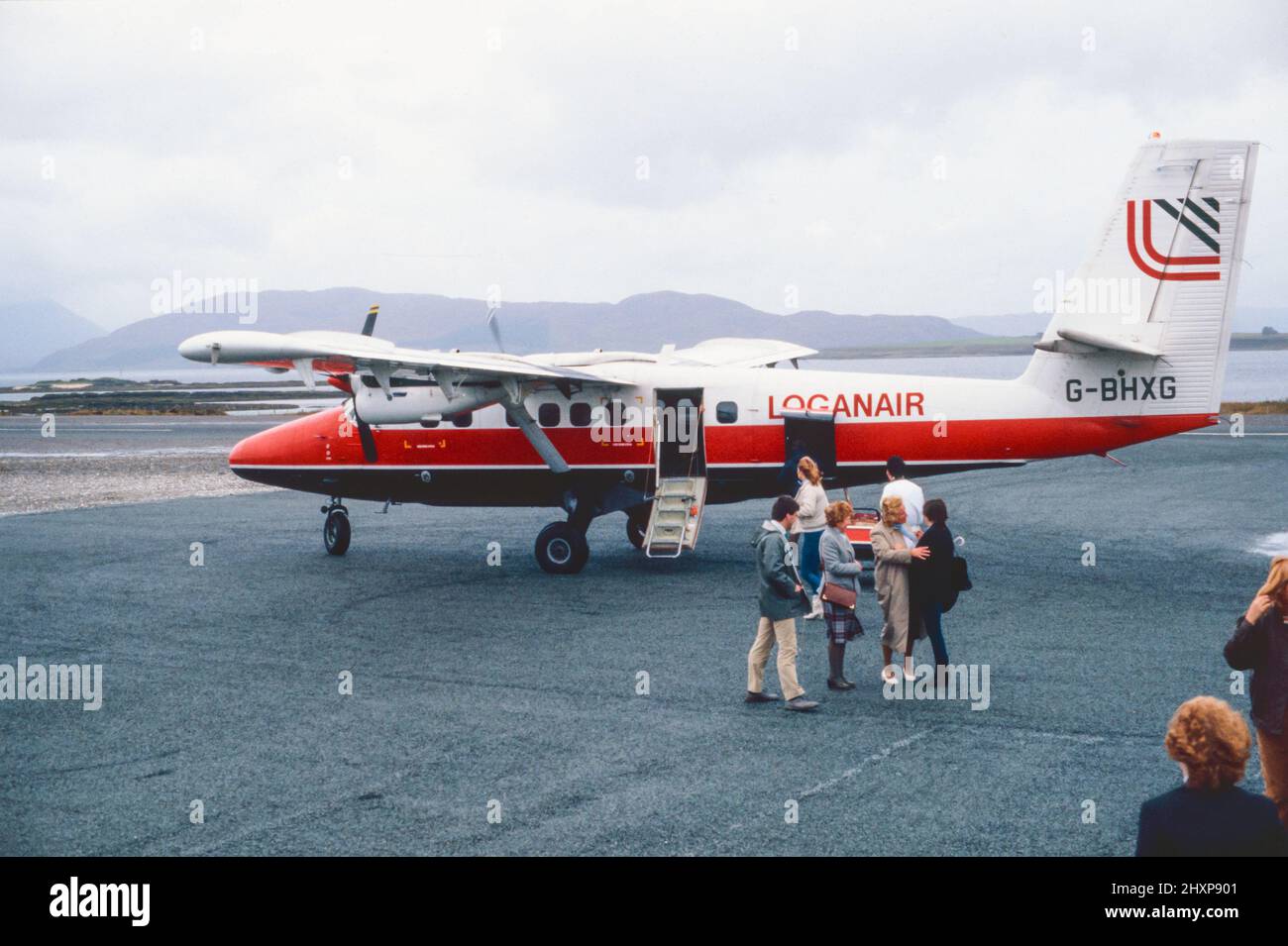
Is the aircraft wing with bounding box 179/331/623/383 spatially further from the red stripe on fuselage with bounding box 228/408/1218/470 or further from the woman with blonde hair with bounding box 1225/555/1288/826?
the woman with blonde hair with bounding box 1225/555/1288/826

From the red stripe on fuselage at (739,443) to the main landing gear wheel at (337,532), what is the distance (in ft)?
3.40

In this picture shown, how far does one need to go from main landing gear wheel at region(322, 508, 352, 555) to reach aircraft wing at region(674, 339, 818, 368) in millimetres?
7211

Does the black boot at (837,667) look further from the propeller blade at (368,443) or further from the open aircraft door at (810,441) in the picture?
the propeller blade at (368,443)

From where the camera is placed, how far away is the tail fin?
17375 millimetres

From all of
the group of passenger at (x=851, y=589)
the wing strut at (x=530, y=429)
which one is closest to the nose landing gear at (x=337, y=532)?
the wing strut at (x=530, y=429)

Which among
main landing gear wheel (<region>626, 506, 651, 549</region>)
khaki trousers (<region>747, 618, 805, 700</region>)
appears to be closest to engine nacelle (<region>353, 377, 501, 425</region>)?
main landing gear wheel (<region>626, 506, 651, 549</region>)

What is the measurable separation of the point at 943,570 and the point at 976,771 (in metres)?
2.61

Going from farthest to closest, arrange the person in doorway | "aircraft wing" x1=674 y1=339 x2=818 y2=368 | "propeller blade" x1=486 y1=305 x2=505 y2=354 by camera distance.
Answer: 1. "aircraft wing" x1=674 y1=339 x2=818 y2=368
2. "propeller blade" x1=486 y1=305 x2=505 y2=354
3. the person in doorway

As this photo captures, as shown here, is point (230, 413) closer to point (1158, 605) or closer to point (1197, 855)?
point (1158, 605)

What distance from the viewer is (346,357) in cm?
1694

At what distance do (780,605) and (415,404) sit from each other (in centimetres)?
1037

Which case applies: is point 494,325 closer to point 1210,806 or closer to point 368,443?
point 368,443
